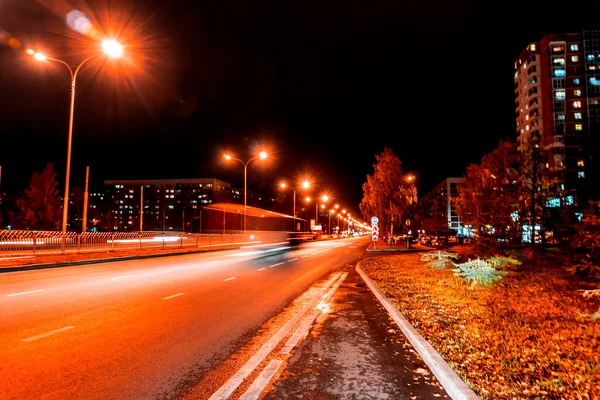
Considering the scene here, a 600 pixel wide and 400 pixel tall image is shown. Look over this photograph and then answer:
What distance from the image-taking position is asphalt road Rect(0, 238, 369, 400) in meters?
4.50

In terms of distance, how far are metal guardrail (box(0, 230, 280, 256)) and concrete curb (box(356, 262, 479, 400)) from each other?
20.6m

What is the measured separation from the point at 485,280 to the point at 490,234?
6.60 metres

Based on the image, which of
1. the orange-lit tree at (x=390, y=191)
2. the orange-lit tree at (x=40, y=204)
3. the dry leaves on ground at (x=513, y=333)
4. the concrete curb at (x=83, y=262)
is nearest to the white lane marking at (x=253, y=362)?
the dry leaves on ground at (x=513, y=333)

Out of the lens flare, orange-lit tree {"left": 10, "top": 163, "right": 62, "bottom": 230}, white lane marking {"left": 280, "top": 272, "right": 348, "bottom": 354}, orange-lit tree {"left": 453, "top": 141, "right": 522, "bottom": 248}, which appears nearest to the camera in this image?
white lane marking {"left": 280, "top": 272, "right": 348, "bottom": 354}

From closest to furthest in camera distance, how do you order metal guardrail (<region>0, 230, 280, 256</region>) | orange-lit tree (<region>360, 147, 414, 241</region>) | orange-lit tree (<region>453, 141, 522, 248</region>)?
orange-lit tree (<region>453, 141, 522, 248</region>), metal guardrail (<region>0, 230, 280, 256</region>), orange-lit tree (<region>360, 147, 414, 241</region>)

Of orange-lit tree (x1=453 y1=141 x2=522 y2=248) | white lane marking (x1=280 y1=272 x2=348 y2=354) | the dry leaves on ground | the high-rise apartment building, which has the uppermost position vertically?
the high-rise apartment building

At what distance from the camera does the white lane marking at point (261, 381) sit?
4195 millimetres

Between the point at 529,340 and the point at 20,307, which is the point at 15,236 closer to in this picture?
the point at 20,307

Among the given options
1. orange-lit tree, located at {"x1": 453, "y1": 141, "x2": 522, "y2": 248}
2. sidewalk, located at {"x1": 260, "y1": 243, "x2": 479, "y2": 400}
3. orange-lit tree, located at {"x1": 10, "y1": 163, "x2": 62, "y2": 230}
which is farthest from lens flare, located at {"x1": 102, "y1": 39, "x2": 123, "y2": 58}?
orange-lit tree, located at {"x1": 10, "y1": 163, "x2": 62, "y2": 230}

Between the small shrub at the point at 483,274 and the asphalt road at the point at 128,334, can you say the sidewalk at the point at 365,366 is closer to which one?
the asphalt road at the point at 128,334

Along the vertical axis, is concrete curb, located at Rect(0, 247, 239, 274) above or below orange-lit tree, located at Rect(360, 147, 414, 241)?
below

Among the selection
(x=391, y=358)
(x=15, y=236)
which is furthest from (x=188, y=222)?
(x=391, y=358)

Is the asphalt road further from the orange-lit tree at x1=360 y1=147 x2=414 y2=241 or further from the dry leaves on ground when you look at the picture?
the orange-lit tree at x1=360 y1=147 x2=414 y2=241

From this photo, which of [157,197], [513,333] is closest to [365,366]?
[513,333]
